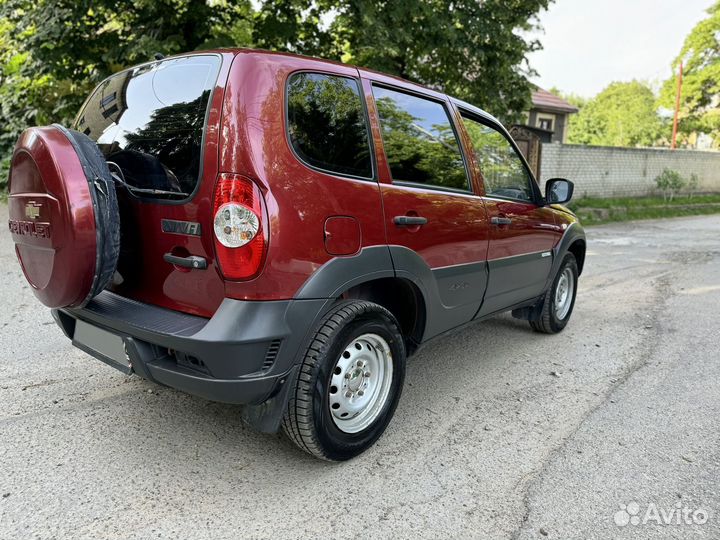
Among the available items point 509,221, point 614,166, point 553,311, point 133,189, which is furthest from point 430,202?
Answer: point 614,166

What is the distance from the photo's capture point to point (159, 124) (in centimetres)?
237

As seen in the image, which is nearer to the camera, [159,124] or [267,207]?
[267,207]

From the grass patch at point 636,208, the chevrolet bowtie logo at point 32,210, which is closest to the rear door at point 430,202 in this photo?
the chevrolet bowtie logo at point 32,210

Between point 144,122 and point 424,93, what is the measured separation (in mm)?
1577

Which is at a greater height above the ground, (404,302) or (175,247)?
Result: (175,247)

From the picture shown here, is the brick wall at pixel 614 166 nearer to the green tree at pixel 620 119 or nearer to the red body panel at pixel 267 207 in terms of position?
the red body panel at pixel 267 207

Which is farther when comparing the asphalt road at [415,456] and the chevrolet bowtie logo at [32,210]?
the chevrolet bowtie logo at [32,210]

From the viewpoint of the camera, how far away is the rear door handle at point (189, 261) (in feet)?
7.02

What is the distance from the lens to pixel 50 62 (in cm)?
802

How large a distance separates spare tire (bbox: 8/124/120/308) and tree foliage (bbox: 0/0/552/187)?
633 cm

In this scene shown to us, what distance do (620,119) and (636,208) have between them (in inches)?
1586

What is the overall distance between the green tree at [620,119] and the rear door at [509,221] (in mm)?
47171

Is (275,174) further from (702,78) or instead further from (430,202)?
(702,78)

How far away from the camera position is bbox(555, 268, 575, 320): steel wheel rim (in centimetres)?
462
